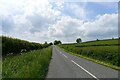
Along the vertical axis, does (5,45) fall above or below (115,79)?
above

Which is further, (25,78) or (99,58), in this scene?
(99,58)

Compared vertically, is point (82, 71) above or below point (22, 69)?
below

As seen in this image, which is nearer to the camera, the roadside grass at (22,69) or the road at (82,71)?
the roadside grass at (22,69)

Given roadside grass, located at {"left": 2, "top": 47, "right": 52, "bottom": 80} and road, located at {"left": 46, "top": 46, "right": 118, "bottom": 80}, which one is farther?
road, located at {"left": 46, "top": 46, "right": 118, "bottom": 80}

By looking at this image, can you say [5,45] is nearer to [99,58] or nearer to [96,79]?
[96,79]

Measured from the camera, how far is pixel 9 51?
2641 centimetres

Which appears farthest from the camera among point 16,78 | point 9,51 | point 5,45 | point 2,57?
point 9,51

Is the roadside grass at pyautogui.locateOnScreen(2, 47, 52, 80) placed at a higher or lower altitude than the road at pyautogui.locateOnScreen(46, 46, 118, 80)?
higher

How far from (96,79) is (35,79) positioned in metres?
3.63

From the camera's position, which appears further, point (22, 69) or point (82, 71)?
point (82, 71)

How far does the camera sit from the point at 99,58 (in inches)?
1486

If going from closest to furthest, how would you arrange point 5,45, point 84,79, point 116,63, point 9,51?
point 84,79 → point 5,45 → point 9,51 → point 116,63

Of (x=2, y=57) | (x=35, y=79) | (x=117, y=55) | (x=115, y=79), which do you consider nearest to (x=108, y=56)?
(x=117, y=55)

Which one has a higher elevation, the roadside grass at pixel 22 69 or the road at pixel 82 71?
the roadside grass at pixel 22 69
